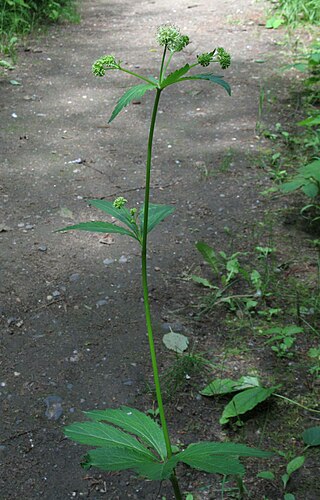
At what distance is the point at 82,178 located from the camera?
3773 millimetres

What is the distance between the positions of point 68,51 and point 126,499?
15.1ft

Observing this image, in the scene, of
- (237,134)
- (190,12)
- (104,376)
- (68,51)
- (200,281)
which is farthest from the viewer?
(190,12)

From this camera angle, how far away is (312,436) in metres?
2.11

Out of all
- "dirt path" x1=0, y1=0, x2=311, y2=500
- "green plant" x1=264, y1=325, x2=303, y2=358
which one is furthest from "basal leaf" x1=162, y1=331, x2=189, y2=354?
"green plant" x1=264, y1=325, x2=303, y2=358

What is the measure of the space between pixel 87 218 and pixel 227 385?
54.1 inches

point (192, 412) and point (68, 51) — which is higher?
point (68, 51)

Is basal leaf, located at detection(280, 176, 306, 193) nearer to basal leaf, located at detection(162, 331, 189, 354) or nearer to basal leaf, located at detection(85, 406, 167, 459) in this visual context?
basal leaf, located at detection(162, 331, 189, 354)

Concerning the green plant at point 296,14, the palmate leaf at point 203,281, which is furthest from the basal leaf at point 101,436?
the green plant at point 296,14

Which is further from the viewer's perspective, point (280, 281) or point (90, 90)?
point (90, 90)

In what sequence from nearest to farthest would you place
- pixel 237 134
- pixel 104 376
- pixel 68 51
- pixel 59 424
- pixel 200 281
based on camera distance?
pixel 59 424 → pixel 104 376 → pixel 200 281 → pixel 237 134 → pixel 68 51

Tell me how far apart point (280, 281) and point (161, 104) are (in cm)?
231

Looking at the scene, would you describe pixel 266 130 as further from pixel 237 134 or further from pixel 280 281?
pixel 280 281

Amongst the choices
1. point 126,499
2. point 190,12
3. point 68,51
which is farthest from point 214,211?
point 190,12

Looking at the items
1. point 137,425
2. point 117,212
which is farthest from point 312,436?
point 117,212
